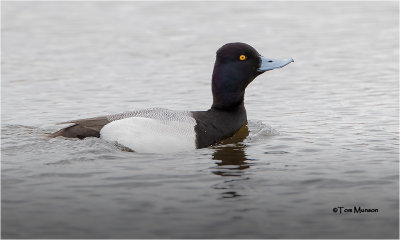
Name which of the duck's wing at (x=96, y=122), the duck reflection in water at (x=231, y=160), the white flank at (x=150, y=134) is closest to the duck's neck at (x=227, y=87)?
the duck reflection in water at (x=231, y=160)

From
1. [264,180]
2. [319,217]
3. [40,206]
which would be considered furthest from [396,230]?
[40,206]

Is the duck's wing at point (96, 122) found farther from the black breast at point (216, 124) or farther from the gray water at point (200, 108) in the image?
the black breast at point (216, 124)

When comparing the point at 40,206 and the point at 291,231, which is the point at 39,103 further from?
the point at 291,231

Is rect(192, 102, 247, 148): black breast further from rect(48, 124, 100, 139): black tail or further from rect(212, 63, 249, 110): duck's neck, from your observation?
rect(48, 124, 100, 139): black tail

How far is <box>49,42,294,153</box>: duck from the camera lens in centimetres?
804

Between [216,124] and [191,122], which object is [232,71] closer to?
[216,124]

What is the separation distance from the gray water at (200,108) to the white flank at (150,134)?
14 cm

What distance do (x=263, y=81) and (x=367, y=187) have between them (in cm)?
658

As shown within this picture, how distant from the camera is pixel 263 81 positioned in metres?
13.0

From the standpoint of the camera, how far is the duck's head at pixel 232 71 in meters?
8.81

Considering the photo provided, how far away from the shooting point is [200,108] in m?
10.9

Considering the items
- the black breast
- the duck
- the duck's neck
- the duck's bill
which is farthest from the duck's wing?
the duck's bill

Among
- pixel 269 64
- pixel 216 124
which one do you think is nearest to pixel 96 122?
pixel 216 124

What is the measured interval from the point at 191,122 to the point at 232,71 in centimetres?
91
